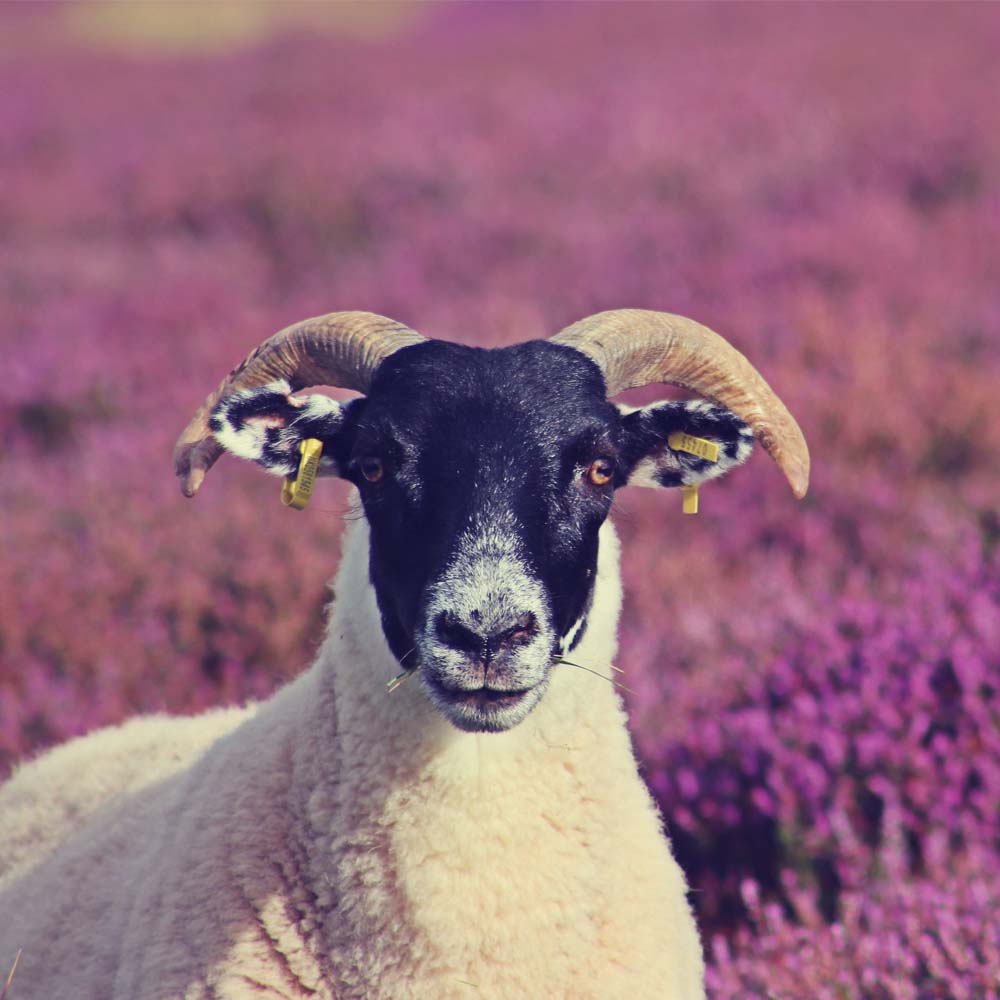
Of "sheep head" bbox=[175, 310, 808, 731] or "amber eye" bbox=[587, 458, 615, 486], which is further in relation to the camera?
"amber eye" bbox=[587, 458, 615, 486]

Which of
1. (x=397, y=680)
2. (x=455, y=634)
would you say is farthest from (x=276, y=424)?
(x=455, y=634)

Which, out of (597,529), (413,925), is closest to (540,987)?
(413,925)

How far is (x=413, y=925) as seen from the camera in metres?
2.57

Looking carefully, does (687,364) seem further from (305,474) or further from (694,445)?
(305,474)

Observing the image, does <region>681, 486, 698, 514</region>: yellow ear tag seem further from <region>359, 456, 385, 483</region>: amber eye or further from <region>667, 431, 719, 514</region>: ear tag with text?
<region>359, 456, 385, 483</region>: amber eye

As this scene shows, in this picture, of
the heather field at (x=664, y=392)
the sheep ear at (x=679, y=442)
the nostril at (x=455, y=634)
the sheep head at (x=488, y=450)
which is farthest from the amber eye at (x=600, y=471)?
the nostril at (x=455, y=634)

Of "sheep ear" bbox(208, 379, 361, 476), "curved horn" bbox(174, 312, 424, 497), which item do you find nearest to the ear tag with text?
"curved horn" bbox(174, 312, 424, 497)

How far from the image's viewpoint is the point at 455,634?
2461mm

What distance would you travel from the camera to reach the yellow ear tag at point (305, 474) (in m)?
2.95

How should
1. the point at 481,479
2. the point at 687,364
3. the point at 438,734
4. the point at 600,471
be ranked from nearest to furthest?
1. the point at 481,479
2. the point at 438,734
3. the point at 600,471
4. the point at 687,364

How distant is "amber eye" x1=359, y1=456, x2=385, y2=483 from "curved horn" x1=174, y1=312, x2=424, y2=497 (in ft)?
0.82

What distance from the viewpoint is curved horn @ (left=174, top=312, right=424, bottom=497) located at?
294 cm

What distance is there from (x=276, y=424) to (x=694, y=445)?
104cm

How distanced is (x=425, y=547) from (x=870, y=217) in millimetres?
8117
